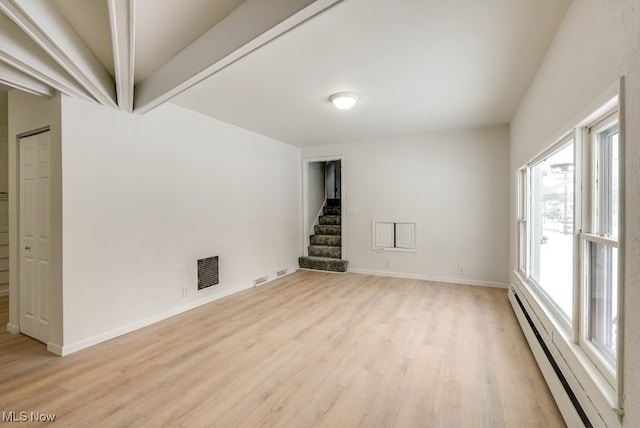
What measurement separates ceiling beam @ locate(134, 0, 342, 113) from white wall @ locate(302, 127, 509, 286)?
3.70 metres

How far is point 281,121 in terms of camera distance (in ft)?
13.9

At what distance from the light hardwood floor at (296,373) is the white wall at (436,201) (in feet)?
4.54

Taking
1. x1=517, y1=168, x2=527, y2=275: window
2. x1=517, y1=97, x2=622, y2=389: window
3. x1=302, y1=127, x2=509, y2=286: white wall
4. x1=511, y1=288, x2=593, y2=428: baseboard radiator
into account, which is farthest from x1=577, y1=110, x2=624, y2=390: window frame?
x1=302, y1=127, x2=509, y2=286: white wall

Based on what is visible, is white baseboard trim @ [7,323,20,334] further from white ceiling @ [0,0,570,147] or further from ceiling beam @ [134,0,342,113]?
ceiling beam @ [134,0,342,113]

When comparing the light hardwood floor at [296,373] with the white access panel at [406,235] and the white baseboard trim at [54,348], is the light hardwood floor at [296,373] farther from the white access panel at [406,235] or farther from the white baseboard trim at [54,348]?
the white access panel at [406,235]

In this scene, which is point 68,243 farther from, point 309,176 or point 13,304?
point 309,176

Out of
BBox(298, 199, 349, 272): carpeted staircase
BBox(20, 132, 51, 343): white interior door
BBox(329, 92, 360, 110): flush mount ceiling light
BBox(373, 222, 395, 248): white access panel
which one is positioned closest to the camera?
BBox(20, 132, 51, 343): white interior door

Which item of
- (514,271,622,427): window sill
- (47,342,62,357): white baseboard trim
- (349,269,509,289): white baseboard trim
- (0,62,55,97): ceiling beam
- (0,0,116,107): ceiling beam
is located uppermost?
(0,0,116,107): ceiling beam

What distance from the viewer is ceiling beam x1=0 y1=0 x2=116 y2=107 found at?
1651mm

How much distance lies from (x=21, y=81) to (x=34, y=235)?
1.47 m

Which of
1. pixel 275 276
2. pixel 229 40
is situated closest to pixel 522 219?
pixel 229 40

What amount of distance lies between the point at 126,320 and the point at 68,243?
0.99 m

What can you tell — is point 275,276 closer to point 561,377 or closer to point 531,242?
point 531,242

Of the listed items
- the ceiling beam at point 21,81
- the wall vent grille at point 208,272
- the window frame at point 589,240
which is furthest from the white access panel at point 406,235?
the ceiling beam at point 21,81
